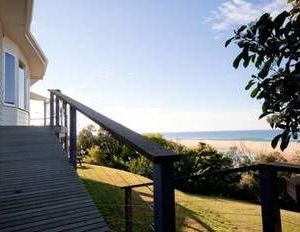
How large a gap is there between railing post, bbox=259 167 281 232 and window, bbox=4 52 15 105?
10.6 metres

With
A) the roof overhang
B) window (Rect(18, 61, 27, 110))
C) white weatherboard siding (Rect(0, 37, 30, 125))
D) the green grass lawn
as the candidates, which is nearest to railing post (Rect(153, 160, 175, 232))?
the green grass lawn

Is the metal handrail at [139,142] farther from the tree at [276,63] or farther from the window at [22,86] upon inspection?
the window at [22,86]

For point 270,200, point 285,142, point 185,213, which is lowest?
point 185,213

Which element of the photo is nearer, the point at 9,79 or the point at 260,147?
the point at 9,79

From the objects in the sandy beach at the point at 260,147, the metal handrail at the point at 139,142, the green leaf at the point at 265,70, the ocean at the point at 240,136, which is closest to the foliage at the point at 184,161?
the sandy beach at the point at 260,147

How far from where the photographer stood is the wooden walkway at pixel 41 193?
11.9 ft

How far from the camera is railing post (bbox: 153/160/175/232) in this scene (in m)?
1.76

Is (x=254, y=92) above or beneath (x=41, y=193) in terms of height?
above

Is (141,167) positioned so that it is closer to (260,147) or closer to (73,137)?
(73,137)

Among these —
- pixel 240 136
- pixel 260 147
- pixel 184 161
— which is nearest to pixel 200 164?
pixel 184 161

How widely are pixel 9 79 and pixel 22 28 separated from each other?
2.12 metres

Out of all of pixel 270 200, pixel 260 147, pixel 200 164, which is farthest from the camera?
pixel 260 147

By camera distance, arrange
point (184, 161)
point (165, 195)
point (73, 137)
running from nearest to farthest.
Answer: point (165, 195) < point (73, 137) < point (184, 161)

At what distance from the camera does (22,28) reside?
35.1 ft
